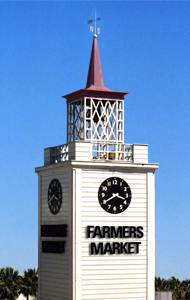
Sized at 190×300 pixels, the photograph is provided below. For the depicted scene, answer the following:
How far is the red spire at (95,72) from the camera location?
51.9 meters

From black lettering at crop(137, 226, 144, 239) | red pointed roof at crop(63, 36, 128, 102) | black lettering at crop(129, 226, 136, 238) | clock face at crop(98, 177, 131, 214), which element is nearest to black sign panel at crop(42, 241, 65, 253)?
clock face at crop(98, 177, 131, 214)

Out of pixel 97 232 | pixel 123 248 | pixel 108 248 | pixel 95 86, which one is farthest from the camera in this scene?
pixel 95 86

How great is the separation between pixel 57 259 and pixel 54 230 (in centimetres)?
170

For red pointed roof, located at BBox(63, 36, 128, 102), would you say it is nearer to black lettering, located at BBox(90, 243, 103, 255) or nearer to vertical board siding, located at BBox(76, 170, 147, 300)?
vertical board siding, located at BBox(76, 170, 147, 300)

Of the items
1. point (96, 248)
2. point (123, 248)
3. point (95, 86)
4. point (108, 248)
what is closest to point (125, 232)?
point (123, 248)

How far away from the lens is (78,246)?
47.8 m

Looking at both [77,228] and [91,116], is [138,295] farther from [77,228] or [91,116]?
[91,116]

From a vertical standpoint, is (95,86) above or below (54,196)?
above

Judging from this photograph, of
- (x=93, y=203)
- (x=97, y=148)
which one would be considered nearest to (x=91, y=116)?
(x=97, y=148)

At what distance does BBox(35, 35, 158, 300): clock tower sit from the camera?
48.1 meters

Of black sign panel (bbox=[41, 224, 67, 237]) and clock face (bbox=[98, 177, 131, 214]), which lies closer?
clock face (bbox=[98, 177, 131, 214])

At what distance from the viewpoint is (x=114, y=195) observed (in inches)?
Answer: 1935

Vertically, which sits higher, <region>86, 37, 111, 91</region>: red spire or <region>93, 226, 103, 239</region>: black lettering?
<region>86, 37, 111, 91</region>: red spire

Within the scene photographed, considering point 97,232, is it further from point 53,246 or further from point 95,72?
point 95,72
